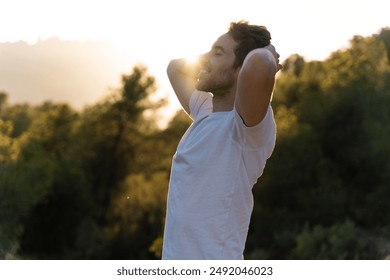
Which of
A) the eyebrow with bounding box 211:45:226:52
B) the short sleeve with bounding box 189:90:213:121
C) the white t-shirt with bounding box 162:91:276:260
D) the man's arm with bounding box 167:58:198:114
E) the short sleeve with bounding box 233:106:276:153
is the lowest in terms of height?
the white t-shirt with bounding box 162:91:276:260

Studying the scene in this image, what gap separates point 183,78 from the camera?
221cm

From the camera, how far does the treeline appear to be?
1070 inches

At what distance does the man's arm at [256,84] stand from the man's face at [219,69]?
0.13 metres

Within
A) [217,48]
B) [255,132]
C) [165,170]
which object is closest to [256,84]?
[255,132]

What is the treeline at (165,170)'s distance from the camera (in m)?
27.2

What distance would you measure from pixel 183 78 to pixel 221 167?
2.11 feet

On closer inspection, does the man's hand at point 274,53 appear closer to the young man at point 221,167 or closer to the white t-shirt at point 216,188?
the young man at point 221,167

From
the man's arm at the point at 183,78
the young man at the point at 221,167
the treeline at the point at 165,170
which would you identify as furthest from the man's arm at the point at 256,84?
the treeline at the point at 165,170

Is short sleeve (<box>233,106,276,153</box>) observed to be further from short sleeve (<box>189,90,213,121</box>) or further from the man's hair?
short sleeve (<box>189,90,213,121</box>)

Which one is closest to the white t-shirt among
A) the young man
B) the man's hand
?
the young man

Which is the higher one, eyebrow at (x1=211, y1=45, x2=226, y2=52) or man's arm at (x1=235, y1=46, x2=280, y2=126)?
eyebrow at (x1=211, y1=45, x2=226, y2=52)
